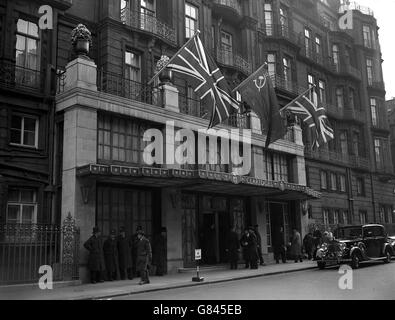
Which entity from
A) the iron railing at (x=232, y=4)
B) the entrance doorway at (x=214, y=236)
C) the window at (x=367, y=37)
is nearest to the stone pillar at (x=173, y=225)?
the entrance doorway at (x=214, y=236)

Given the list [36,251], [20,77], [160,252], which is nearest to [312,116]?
[160,252]

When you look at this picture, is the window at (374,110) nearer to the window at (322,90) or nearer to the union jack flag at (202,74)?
the window at (322,90)

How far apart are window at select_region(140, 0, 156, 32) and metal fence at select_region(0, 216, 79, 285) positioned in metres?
11.0

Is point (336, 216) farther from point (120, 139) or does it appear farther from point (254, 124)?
point (120, 139)

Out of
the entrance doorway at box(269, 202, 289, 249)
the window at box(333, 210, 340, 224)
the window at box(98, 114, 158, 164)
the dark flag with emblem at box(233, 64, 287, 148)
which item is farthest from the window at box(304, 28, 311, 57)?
the window at box(98, 114, 158, 164)

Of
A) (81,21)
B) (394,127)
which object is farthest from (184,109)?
(394,127)

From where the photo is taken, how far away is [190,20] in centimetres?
2688

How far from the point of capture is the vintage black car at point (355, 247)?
20438 mm

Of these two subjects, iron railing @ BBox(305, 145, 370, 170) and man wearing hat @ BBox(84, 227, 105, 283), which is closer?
man wearing hat @ BBox(84, 227, 105, 283)

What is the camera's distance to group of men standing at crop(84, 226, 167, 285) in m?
16.7

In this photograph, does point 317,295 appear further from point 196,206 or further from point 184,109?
point 184,109

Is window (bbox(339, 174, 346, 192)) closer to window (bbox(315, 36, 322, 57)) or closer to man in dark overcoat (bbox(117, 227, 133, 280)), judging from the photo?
window (bbox(315, 36, 322, 57))

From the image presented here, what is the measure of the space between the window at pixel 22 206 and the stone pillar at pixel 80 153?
126 centimetres

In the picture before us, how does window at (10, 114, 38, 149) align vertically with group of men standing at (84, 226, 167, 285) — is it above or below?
above
